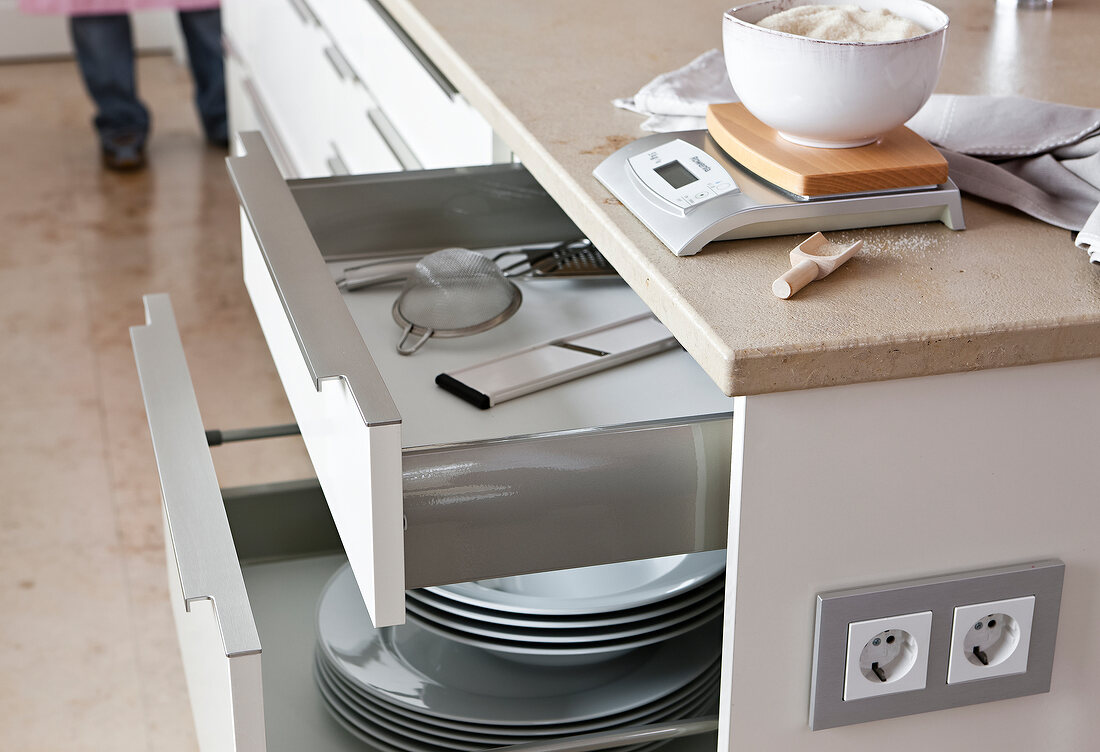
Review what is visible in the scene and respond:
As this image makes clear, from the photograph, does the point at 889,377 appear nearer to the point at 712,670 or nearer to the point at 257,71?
the point at 712,670

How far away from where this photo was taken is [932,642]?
2.50 ft

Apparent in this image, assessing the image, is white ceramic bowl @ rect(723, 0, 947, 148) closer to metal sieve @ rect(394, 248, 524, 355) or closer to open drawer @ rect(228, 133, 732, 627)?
open drawer @ rect(228, 133, 732, 627)

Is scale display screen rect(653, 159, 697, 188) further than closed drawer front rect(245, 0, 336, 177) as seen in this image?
No

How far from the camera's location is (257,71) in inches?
108

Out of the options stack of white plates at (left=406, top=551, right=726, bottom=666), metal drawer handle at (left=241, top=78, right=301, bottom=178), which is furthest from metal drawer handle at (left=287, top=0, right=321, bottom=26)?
stack of white plates at (left=406, top=551, right=726, bottom=666)

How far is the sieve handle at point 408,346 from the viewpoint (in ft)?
3.14

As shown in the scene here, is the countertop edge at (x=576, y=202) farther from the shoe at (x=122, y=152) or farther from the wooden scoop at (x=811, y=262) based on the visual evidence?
the shoe at (x=122, y=152)

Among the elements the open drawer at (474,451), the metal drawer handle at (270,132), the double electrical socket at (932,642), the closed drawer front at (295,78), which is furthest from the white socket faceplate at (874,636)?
the metal drawer handle at (270,132)

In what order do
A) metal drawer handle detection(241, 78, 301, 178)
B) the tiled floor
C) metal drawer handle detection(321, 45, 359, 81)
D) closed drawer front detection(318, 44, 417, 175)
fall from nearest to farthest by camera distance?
the tiled floor → closed drawer front detection(318, 44, 417, 175) → metal drawer handle detection(321, 45, 359, 81) → metal drawer handle detection(241, 78, 301, 178)

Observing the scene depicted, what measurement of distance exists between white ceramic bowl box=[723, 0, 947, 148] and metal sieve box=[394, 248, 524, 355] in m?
0.30

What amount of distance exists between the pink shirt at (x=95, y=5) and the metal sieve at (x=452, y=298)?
2.61 m

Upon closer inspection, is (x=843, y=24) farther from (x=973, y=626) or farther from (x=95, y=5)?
(x=95, y=5)

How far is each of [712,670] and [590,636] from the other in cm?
15

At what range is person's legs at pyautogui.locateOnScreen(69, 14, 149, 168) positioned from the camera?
3.40 meters
